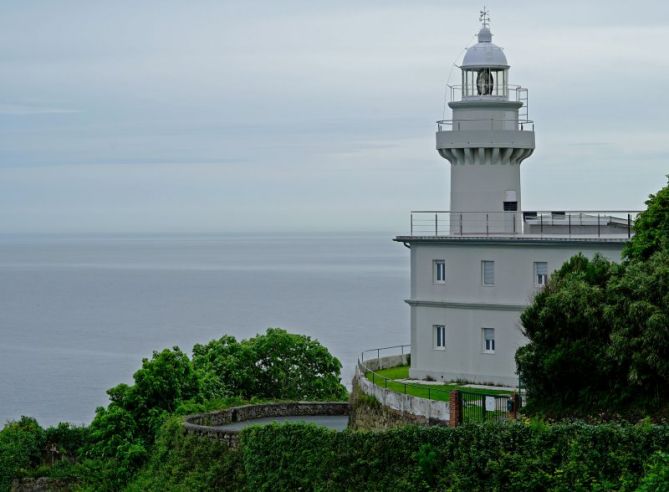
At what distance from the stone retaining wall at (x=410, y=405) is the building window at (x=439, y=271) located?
15.2 ft

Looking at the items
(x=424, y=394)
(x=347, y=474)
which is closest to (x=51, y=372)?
(x=424, y=394)

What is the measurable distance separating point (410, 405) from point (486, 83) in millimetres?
14186

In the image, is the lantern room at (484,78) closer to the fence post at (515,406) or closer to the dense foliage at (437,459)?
the fence post at (515,406)

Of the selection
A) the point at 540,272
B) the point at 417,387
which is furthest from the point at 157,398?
the point at 540,272

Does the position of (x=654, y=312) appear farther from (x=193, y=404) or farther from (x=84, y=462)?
(x=84, y=462)

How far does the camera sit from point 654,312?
2972 cm

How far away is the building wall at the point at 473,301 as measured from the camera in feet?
134

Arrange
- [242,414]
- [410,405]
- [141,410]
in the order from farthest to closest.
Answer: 1. [141,410]
2. [242,414]
3. [410,405]

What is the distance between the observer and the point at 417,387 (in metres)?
39.1

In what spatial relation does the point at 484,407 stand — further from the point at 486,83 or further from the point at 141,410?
the point at 486,83

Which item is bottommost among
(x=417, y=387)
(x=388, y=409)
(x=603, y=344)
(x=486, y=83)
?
(x=388, y=409)

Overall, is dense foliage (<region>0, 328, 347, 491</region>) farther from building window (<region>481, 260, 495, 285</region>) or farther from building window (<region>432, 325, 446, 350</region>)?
building window (<region>481, 260, 495, 285</region>)

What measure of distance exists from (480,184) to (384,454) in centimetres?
1837

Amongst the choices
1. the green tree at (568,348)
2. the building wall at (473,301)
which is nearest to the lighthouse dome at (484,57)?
the building wall at (473,301)
